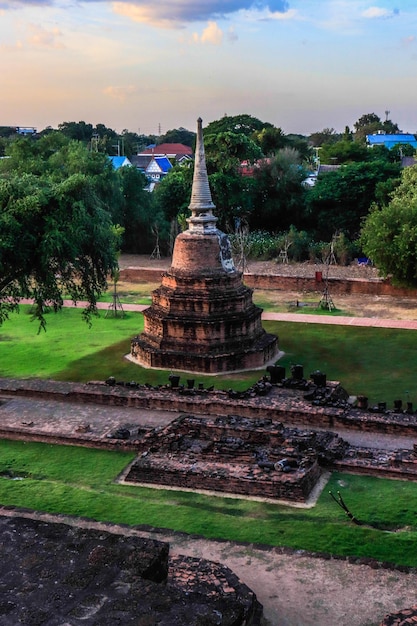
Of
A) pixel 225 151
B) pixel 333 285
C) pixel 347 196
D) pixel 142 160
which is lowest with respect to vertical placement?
pixel 333 285

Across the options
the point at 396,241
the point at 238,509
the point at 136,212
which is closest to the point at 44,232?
the point at 238,509

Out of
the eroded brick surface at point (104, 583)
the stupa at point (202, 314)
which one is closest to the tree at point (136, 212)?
the stupa at point (202, 314)

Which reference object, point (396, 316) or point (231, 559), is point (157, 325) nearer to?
point (396, 316)

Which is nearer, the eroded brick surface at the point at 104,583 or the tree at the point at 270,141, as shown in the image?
the eroded brick surface at the point at 104,583

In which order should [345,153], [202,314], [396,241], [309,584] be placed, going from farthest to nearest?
[345,153] < [396,241] < [202,314] < [309,584]

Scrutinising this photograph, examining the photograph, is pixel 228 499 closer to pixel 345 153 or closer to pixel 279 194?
pixel 279 194

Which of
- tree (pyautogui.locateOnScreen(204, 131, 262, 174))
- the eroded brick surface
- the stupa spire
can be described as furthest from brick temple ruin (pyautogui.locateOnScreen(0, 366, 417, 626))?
tree (pyautogui.locateOnScreen(204, 131, 262, 174))

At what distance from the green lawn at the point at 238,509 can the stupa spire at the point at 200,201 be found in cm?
1034

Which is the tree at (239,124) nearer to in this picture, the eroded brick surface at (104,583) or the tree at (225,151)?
the tree at (225,151)

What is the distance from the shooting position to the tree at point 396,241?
29.2 metres

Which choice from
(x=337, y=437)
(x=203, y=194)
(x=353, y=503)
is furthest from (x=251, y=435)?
(x=203, y=194)

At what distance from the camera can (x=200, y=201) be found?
23.7 meters

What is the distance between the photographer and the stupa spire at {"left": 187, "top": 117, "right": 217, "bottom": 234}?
23.5 metres

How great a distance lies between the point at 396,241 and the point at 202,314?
1066cm
